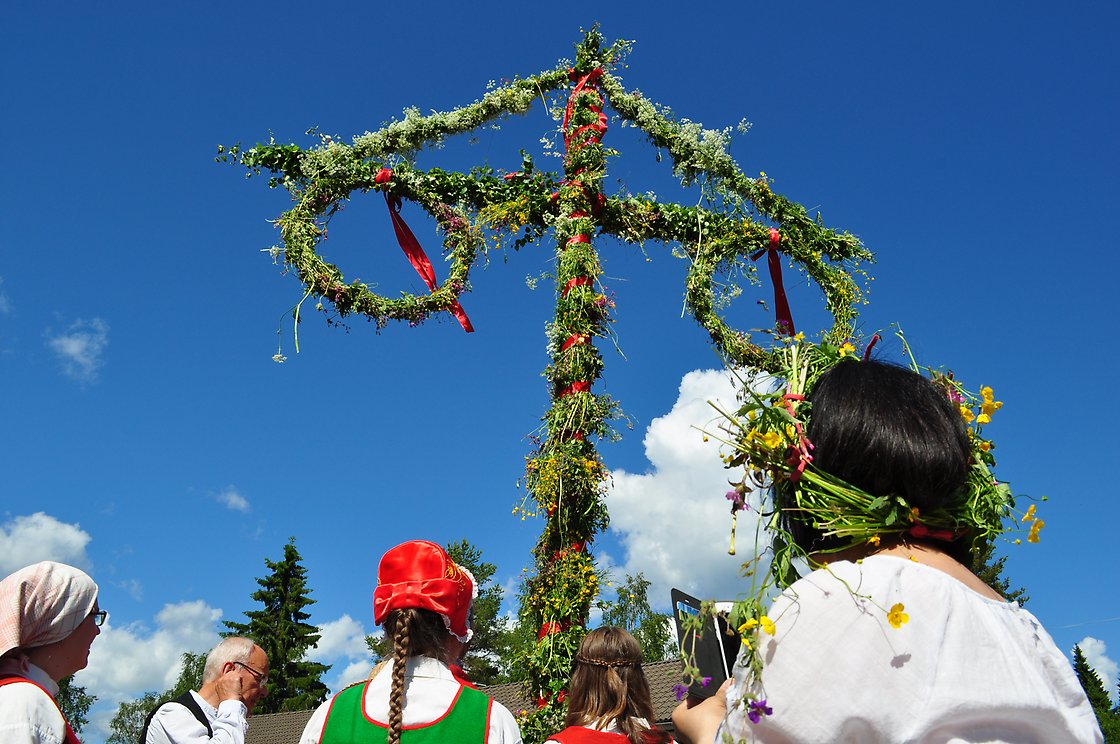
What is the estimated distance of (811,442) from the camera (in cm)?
159

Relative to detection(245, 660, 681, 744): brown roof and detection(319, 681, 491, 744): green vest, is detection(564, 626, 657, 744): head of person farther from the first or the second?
detection(245, 660, 681, 744): brown roof

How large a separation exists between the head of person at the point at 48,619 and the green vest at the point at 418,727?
2.91ft

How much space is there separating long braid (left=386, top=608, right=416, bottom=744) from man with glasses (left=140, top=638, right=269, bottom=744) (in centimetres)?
160

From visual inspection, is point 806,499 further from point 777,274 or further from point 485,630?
point 485,630

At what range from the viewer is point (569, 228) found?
6.29 m

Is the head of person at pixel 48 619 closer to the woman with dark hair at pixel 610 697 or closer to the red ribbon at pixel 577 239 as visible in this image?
the woman with dark hair at pixel 610 697

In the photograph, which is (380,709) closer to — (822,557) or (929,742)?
(822,557)

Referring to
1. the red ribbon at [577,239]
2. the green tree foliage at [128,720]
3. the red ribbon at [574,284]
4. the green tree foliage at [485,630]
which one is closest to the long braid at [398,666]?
the red ribbon at [574,284]

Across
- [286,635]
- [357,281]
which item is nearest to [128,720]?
[286,635]

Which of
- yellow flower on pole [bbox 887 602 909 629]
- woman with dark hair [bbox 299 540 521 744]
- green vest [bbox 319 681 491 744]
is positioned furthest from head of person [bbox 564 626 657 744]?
yellow flower on pole [bbox 887 602 909 629]

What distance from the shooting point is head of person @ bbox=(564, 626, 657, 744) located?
124 inches

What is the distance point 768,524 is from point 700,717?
1.25 ft

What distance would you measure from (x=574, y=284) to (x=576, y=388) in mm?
742

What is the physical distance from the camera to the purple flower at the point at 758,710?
1.30 metres
